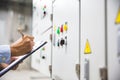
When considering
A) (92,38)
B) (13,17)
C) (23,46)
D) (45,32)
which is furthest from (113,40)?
(13,17)

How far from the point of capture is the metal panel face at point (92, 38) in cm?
129

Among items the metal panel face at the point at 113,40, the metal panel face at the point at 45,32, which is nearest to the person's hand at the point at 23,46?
the metal panel face at the point at 113,40

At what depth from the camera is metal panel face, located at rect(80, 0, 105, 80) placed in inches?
50.8

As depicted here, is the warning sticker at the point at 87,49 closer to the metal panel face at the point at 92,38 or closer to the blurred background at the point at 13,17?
the metal panel face at the point at 92,38

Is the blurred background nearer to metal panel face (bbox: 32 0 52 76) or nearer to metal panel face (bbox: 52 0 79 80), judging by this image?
metal panel face (bbox: 32 0 52 76)

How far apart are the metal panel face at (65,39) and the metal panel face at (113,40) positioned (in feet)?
1.54

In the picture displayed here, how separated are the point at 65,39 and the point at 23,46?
23.2 inches

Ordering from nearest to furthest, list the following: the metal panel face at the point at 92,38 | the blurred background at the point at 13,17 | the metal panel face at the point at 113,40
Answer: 1. the metal panel face at the point at 113,40
2. the metal panel face at the point at 92,38
3. the blurred background at the point at 13,17

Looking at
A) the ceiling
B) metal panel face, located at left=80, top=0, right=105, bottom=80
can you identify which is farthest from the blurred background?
metal panel face, located at left=80, top=0, right=105, bottom=80

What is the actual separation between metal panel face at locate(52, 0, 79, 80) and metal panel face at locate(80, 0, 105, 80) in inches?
5.2

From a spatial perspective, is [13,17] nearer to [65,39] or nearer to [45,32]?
[45,32]

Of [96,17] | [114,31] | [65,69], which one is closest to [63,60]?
[65,69]

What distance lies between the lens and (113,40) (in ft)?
3.84

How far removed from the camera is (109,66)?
1.21 meters
